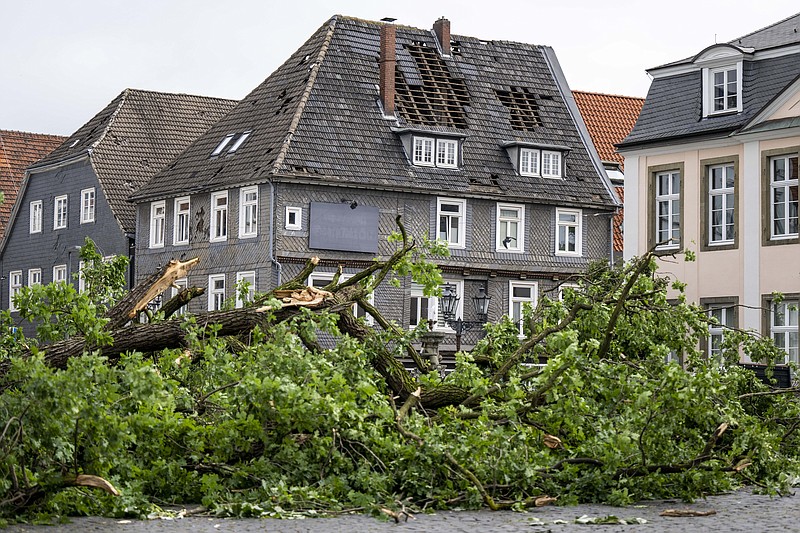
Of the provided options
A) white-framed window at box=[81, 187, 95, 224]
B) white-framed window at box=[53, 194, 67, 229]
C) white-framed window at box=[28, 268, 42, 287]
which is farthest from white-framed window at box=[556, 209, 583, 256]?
white-framed window at box=[28, 268, 42, 287]

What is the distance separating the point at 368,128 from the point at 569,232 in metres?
6.90

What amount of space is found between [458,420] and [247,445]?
1.87 metres

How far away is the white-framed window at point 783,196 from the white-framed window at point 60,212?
27.6 m

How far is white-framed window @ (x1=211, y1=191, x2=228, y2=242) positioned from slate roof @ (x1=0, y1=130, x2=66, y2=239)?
14.6 meters

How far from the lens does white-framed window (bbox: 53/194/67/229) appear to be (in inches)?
2009

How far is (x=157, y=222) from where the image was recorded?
4575 centimetres

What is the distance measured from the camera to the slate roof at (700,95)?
1200 inches

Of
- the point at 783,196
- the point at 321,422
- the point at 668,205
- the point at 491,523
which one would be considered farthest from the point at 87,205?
the point at 491,523

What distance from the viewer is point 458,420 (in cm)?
1285

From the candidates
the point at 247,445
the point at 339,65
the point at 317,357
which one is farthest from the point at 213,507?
the point at 339,65

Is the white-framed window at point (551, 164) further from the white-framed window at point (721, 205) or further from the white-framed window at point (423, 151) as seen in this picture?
the white-framed window at point (721, 205)

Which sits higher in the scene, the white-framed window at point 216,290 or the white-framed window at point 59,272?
the white-framed window at point 59,272

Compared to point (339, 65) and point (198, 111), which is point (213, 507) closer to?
point (339, 65)

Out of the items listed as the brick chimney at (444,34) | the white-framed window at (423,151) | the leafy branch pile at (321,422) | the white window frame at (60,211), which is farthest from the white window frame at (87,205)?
the leafy branch pile at (321,422)
